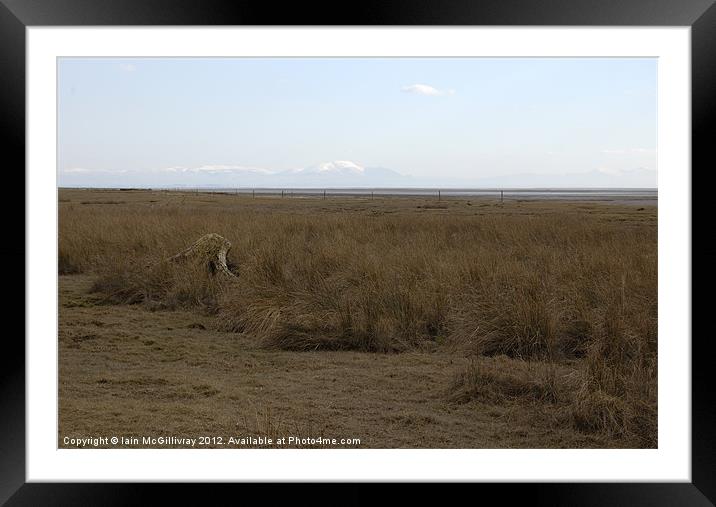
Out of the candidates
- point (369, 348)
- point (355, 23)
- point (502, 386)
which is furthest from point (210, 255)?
point (355, 23)

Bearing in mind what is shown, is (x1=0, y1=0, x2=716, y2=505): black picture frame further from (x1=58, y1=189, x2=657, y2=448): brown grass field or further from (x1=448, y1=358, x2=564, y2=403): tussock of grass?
(x1=448, y1=358, x2=564, y2=403): tussock of grass

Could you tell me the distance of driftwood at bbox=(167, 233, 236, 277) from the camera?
830 centimetres

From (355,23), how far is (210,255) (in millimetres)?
5971

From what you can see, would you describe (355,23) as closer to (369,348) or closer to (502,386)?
(502,386)

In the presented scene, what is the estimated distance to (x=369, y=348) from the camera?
227 inches

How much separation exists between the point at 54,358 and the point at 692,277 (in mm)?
3234

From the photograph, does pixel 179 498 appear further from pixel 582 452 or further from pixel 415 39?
pixel 415 39

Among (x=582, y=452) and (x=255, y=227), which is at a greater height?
(x=255, y=227)

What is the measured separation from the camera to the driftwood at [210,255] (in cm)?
830

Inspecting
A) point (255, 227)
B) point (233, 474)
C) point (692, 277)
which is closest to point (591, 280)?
point (692, 277)

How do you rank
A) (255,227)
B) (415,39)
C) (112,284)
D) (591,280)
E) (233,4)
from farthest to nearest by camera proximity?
(255,227) → (112,284) → (591,280) → (415,39) → (233,4)

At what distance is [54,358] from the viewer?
3.11 metres

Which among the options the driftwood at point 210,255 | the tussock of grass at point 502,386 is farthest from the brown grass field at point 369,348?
the driftwood at point 210,255

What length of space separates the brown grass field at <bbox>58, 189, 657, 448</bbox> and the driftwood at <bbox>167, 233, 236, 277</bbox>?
255 mm
